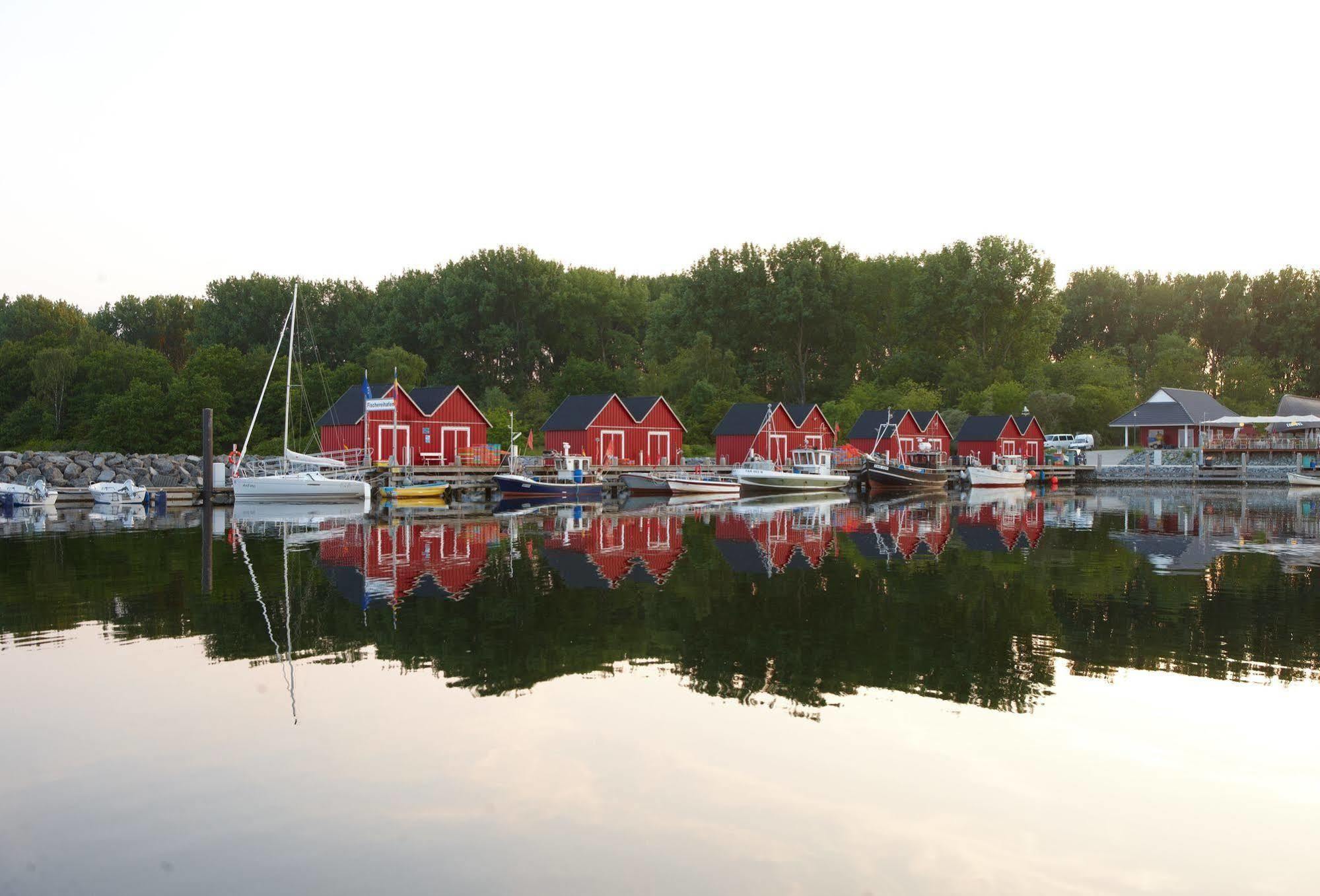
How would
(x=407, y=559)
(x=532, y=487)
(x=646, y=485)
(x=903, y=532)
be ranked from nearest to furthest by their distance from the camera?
(x=407, y=559) < (x=903, y=532) < (x=532, y=487) < (x=646, y=485)

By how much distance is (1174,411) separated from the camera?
85.5 m

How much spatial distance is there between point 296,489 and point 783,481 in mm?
27274

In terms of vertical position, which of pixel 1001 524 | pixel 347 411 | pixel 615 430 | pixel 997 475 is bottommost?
pixel 1001 524

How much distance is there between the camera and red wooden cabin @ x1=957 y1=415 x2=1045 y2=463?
84.2 m

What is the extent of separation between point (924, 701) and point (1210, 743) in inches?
110

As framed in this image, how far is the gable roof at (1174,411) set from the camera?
84.4m

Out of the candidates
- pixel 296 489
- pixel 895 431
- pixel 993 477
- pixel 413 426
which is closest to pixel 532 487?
pixel 413 426

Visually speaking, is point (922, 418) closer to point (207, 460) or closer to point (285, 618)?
point (207, 460)

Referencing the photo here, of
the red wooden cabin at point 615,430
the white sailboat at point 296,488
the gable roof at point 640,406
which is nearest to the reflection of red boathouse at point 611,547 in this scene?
the white sailboat at point 296,488

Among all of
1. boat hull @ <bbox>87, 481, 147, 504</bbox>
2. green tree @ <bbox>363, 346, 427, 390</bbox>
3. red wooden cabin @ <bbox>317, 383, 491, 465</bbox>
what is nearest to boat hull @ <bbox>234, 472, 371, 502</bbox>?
boat hull @ <bbox>87, 481, 147, 504</bbox>

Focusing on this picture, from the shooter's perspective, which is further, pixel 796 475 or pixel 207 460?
pixel 796 475

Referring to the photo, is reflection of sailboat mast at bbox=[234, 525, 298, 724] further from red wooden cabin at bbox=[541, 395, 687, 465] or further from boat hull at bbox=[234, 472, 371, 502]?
red wooden cabin at bbox=[541, 395, 687, 465]

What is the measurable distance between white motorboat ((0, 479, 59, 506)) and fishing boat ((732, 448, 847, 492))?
34.1 metres

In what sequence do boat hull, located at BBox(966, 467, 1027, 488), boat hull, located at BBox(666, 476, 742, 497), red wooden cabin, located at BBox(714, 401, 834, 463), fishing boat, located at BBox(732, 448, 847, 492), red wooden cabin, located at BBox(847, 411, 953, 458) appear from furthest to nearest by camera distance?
1. red wooden cabin, located at BBox(847, 411, 953, 458)
2. boat hull, located at BBox(966, 467, 1027, 488)
3. red wooden cabin, located at BBox(714, 401, 834, 463)
4. fishing boat, located at BBox(732, 448, 847, 492)
5. boat hull, located at BBox(666, 476, 742, 497)
